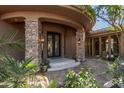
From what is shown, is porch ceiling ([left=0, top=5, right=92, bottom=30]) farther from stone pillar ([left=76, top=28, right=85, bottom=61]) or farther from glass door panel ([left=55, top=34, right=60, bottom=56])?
glass door panel ([left=55, top=34, right=60, bottom=56])

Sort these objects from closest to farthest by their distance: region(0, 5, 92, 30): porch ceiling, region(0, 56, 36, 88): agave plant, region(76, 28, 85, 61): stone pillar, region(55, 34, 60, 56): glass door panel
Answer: region(0, 56, 36, 88): agave plant
region(0, 5, 92, 30): porch ceiling
region(76, 28, 85, 61): stone pillar
region(55, 34, 60, 56): glass door panel

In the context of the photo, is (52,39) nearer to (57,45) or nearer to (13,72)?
Result: (57,45)

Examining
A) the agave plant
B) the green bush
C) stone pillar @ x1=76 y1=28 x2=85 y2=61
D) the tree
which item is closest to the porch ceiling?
the tree

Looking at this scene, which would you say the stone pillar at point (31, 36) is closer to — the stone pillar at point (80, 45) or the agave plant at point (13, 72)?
the stone pillar at point (80, 45)

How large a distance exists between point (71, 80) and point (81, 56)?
920 cm

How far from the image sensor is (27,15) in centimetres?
1058

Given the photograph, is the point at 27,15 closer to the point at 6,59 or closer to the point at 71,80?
the point at 71,80

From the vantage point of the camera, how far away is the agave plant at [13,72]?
452 centimetres

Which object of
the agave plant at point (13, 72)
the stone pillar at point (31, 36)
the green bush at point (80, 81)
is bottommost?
the green bush at point (80, 81)

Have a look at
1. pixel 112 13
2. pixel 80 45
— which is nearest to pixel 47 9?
pixel 112 13

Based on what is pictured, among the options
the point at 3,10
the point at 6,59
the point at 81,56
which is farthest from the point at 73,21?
the point at 6,59

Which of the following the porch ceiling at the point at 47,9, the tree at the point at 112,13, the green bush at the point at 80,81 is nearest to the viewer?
the green bush at the point at 80,81

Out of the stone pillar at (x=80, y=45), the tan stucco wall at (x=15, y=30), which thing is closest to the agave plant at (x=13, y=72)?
the tan stucco wall at (x=15, y=30)

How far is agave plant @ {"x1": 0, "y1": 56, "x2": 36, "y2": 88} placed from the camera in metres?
4.52
